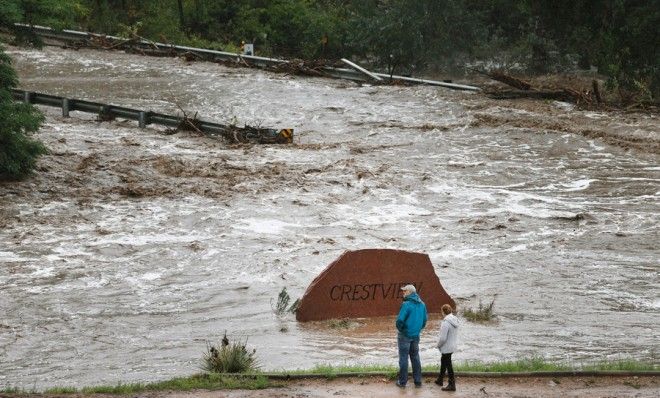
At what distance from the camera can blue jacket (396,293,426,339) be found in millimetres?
14656

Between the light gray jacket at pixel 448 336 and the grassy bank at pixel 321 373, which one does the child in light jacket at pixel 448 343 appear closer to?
the light gray jacket at pixel 448 336

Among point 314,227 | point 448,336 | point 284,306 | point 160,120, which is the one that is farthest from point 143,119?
point 448,336

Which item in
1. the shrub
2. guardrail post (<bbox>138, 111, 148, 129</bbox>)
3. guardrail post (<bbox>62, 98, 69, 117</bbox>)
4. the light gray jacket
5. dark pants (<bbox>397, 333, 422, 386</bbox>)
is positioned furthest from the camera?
guardrail post (<bbox>62, 98, 69, 117</bbox>)

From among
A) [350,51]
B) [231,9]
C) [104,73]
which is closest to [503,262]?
[104,73]

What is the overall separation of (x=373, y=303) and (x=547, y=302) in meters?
3.49

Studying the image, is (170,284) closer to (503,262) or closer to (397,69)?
(503,262)

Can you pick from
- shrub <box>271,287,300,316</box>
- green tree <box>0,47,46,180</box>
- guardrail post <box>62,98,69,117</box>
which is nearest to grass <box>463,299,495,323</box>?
shrub <box>271,287,300,316</box>

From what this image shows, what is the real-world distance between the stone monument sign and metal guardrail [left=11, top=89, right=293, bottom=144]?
1554cm

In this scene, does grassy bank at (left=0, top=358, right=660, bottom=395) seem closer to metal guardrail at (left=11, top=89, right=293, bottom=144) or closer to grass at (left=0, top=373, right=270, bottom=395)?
grass at (left=0, top=373, right=270, bottom=395)

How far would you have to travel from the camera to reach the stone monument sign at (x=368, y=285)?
19.5 m

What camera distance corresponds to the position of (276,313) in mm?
19828

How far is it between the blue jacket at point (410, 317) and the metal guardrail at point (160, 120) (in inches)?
813

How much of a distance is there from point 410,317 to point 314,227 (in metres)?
11.7

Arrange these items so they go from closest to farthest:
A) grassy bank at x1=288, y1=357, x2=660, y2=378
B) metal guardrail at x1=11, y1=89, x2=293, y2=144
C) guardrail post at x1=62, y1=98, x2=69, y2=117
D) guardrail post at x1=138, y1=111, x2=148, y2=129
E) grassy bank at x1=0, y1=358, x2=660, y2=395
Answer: grassy bank at x1=0, y1=358, x2=660, y2=395, grassy bank at x1=288, y1=357, x2=660, y2=378, metal guardrail at x1=11, y1=89, x2=293, y2=144, guardrail post at x1=138, y1=111, x2=148, y2=129, guardrail post at x1=62, y1=98, x2=69, y2=117
